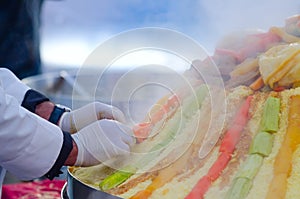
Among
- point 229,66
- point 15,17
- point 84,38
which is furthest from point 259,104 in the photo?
point 84,38

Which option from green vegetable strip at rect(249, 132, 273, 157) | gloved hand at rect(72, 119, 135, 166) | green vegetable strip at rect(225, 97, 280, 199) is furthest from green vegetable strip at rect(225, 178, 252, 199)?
gloved hand at rect(72, 119, 135, 166)

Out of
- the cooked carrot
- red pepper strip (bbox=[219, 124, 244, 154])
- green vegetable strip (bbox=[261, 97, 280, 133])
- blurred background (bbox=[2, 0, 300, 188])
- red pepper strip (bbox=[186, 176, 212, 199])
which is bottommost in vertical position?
red pepper strip (bbox=[186, 176, 212, 199])

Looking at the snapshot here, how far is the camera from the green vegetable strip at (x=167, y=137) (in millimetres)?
1414

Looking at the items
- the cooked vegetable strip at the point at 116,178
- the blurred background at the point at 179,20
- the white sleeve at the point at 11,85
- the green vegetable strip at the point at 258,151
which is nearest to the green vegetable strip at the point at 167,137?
the cooked vegetable strip at the point at 116,178

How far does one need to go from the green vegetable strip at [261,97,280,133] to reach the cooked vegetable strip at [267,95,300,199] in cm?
4

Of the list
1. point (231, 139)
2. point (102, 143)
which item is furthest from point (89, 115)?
point (231, 139)

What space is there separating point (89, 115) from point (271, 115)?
2.02 feet

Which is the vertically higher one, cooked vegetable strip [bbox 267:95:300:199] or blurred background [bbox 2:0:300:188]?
blurred background [bbox 2:0:300:188]

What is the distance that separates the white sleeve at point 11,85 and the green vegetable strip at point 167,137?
553mm

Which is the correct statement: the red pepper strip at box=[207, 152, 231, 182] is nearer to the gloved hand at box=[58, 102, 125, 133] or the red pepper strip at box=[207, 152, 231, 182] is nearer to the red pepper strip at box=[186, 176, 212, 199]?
the red pepper strip at box=[186, 176, 212, 199]

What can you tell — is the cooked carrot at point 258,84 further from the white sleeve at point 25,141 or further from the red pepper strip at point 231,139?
the white sleeve at point 25,141

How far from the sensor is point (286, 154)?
4.52ft

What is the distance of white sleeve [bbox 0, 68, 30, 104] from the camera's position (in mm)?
1759

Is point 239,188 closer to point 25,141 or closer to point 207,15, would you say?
point 25,141
